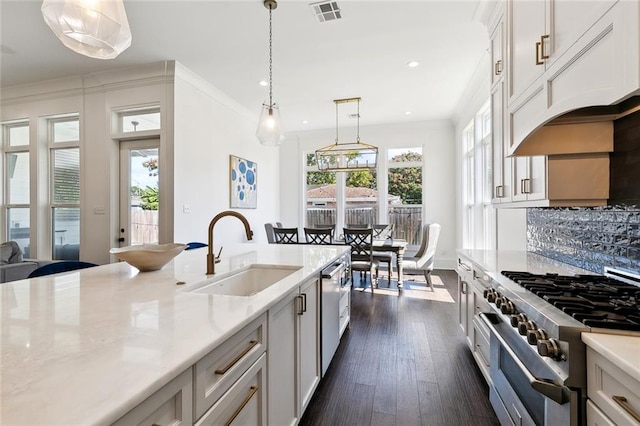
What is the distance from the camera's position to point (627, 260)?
1.42 metres

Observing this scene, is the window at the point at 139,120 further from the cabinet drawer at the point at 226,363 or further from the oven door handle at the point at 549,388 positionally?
the oven door handle at the point at 549,388

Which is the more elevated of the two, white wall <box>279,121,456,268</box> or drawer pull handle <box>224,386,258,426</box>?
white wall <box>279,121,456,268</box>

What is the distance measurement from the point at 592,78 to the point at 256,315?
1404mm

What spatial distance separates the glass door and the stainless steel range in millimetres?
4029

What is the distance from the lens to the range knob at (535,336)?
40.5 inches

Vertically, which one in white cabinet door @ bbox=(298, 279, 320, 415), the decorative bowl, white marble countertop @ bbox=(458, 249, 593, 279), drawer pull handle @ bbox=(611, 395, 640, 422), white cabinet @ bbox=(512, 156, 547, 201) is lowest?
white cabinet door @ bbox=(298, 279, 320, 415)

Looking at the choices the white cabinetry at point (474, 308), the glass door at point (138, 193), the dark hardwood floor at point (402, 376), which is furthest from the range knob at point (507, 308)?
the glass door at point (138, 193)

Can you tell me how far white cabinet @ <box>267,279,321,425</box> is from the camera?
1219 millimetres

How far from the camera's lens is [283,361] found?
4.31 ft

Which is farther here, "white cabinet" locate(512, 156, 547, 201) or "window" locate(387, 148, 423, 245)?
"window" locate(387, 148, 423, 245)

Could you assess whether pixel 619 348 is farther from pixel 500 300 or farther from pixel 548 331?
pixel 500 300

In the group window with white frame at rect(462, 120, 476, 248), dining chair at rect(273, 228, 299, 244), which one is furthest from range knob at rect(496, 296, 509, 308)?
window with white frame at rect(462, 120, 476, 248)

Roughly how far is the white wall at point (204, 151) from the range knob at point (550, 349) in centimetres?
300

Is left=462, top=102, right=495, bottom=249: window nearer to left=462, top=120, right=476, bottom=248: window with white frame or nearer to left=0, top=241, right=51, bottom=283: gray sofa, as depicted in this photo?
left=462, top=120, right=476, bottom=248: window with white frame
